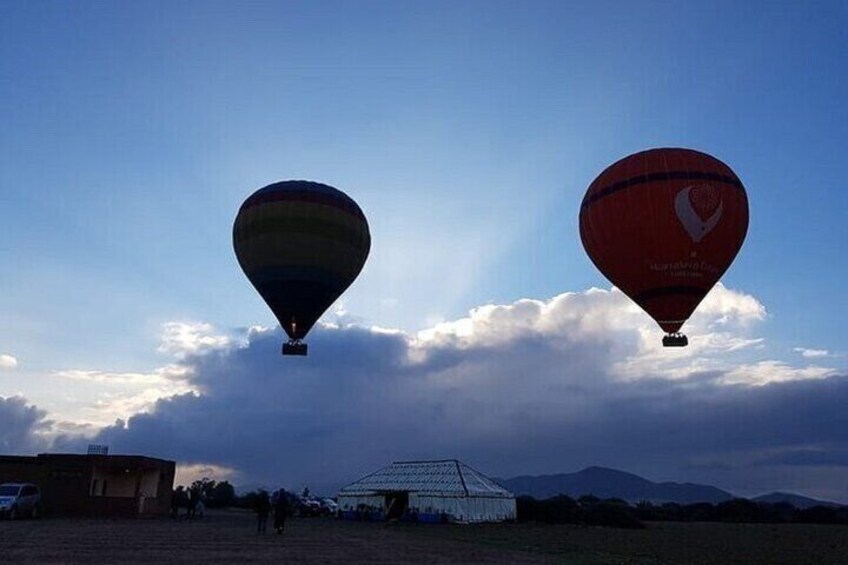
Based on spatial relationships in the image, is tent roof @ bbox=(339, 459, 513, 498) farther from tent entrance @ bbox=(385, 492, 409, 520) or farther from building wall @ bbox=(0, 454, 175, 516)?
building wall @ bbox=(0, 454, 175, 516)

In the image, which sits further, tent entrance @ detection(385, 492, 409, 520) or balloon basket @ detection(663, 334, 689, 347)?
tent entrance @ detection(385, 492, 409, 520)

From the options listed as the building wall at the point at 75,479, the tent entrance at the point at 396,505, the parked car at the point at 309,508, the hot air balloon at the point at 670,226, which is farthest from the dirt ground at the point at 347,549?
the parked car at the point at 309,508

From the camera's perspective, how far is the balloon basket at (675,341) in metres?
29.4

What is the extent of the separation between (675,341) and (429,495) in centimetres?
2563

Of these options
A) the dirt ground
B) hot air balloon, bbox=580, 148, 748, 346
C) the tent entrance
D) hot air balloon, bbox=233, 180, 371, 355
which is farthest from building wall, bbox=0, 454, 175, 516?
hot air balloon, bbox=580, 148, 748, 346

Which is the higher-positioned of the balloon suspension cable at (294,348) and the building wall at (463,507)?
the balloon suspension cable at (294,348)

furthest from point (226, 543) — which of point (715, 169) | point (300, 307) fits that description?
point (715, 169)

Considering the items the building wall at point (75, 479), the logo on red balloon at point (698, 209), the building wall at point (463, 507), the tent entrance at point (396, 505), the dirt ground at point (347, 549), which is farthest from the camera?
the tent entrance at point (396, 505)

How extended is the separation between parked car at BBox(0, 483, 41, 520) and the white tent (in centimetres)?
2184

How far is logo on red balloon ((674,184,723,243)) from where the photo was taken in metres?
28.0

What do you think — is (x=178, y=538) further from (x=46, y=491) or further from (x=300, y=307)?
(x=46, y=491)

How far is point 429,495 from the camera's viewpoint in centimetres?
4988

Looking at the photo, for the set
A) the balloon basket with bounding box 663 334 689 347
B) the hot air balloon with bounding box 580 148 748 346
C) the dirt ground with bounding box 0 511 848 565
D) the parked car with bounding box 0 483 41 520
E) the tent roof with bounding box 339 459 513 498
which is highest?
the hot air balloon with bounding box 580 148 748 346

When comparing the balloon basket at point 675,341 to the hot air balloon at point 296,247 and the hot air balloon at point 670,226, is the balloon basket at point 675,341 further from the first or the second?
the hot air balloon at point 296,247
